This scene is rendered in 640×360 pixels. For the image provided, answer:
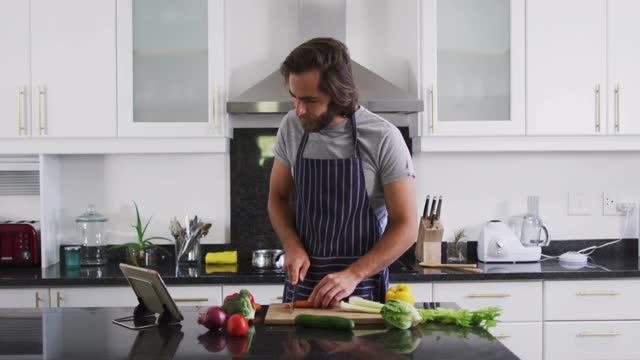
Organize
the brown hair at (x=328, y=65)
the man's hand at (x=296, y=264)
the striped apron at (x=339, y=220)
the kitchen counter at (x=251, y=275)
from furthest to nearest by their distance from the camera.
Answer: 1. the kitchen counter at (x=251, y=275)
2. the striped apron at (x=339, y=220)
3. the man's hand at (x=296, y=264)
4. the brown hair at (x=328, y=65)

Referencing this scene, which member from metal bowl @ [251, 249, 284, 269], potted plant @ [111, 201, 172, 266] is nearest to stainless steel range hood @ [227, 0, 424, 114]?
metal bowl @ [251, 249, 284, 269]

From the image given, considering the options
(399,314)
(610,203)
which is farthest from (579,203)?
(399,314)

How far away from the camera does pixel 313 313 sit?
6.91ft

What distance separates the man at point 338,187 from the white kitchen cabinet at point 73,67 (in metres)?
1.26

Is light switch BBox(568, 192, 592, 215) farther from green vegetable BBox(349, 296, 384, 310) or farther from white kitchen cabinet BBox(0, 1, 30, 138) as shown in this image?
white kitchen cabinet BBox(0, 1, 30, 138)

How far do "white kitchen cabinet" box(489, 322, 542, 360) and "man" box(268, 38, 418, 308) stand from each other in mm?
1067

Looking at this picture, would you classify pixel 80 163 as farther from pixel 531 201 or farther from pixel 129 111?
pixel 531 201

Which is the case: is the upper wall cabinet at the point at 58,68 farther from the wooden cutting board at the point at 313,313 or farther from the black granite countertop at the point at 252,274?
the wooden cutting board at the point at 313,313

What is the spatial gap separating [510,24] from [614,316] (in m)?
1.45

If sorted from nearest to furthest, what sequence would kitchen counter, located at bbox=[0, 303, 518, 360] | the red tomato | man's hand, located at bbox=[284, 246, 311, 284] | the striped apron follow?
kitchen counter, located at bbox=[0, 303, 518, 360] < the red tomato < man's hand, located at bbox=[284, 246, 311, 284] < the striped apron

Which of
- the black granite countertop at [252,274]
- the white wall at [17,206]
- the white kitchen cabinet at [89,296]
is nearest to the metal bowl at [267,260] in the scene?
the black granite countertop at [252,274]

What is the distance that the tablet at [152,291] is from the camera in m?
2.03

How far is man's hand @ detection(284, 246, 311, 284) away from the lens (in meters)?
2.29

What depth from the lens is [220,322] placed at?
6.58ft
